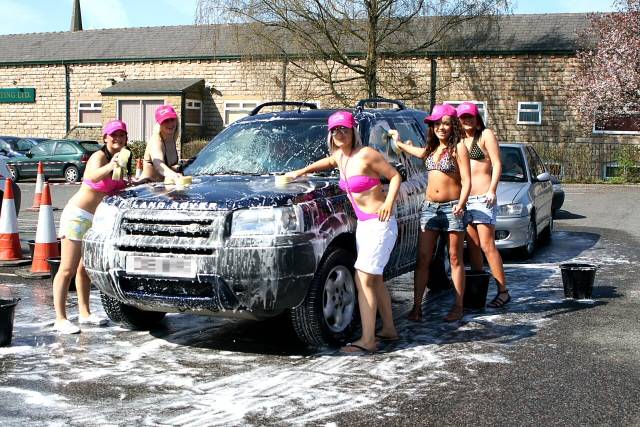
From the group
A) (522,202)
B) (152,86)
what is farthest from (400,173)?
(152,86)

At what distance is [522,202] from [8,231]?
666cm

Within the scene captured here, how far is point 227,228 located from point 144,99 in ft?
105

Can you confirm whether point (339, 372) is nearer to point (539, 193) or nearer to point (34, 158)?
point (539, 193)

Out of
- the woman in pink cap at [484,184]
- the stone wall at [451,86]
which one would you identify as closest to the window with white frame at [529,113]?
the stone wall at [451,86]

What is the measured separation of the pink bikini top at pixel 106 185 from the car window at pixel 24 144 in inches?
967

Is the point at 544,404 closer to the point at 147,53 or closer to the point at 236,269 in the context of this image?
the point at 236,269

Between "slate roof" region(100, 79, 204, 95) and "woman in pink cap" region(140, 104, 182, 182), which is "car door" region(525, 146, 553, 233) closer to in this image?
"woman in pink cap" region(140, 104, 182, 182)

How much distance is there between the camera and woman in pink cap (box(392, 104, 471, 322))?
6.87 metres

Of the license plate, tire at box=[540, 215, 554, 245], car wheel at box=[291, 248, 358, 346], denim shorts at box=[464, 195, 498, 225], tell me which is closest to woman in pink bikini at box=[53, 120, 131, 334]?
the license plate

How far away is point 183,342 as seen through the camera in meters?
6.37

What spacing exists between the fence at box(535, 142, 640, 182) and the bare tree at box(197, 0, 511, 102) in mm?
5498

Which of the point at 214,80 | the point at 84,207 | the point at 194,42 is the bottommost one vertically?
the point at 84,207

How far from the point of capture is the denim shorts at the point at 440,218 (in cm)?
693

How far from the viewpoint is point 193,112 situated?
3612 cm
